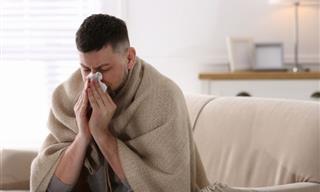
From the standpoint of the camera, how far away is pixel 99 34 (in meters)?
1.73

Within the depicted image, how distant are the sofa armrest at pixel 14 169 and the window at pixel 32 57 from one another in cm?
195

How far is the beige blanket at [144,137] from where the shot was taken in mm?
1762

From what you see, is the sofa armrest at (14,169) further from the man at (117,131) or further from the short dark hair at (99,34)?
the short dark hair at (99,34)

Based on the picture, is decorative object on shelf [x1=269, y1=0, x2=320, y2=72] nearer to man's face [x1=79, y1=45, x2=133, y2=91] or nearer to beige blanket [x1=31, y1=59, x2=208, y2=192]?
beige blanket [x1=31, y1=59, x2=208, y2=192]

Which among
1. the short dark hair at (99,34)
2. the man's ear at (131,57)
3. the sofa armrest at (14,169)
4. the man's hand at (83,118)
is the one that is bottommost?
the sofa armrest at (14,169)

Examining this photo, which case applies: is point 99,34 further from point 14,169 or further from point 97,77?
point 14,169

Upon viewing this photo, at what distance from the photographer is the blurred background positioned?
13.2 feet

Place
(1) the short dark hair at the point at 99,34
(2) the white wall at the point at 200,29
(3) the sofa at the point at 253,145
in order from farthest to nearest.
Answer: (2) the white wall at the point at 200,29 < (3) the sofa at the point at 253,145 < (1) the short dark hair at the point at 99,34

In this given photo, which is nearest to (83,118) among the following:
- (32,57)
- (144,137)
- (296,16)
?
(144,137)

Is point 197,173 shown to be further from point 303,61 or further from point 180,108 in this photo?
point 303,61

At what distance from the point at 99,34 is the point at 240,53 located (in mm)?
2129

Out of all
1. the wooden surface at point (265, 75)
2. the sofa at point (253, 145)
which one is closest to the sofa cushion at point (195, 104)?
the sofa at point (253, 145)

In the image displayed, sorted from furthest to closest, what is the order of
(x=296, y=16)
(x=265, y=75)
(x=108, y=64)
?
(x=296, y=16)
(x=265, y=75)
(x=108, y=64)

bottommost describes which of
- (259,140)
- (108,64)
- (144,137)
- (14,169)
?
(14,169)
